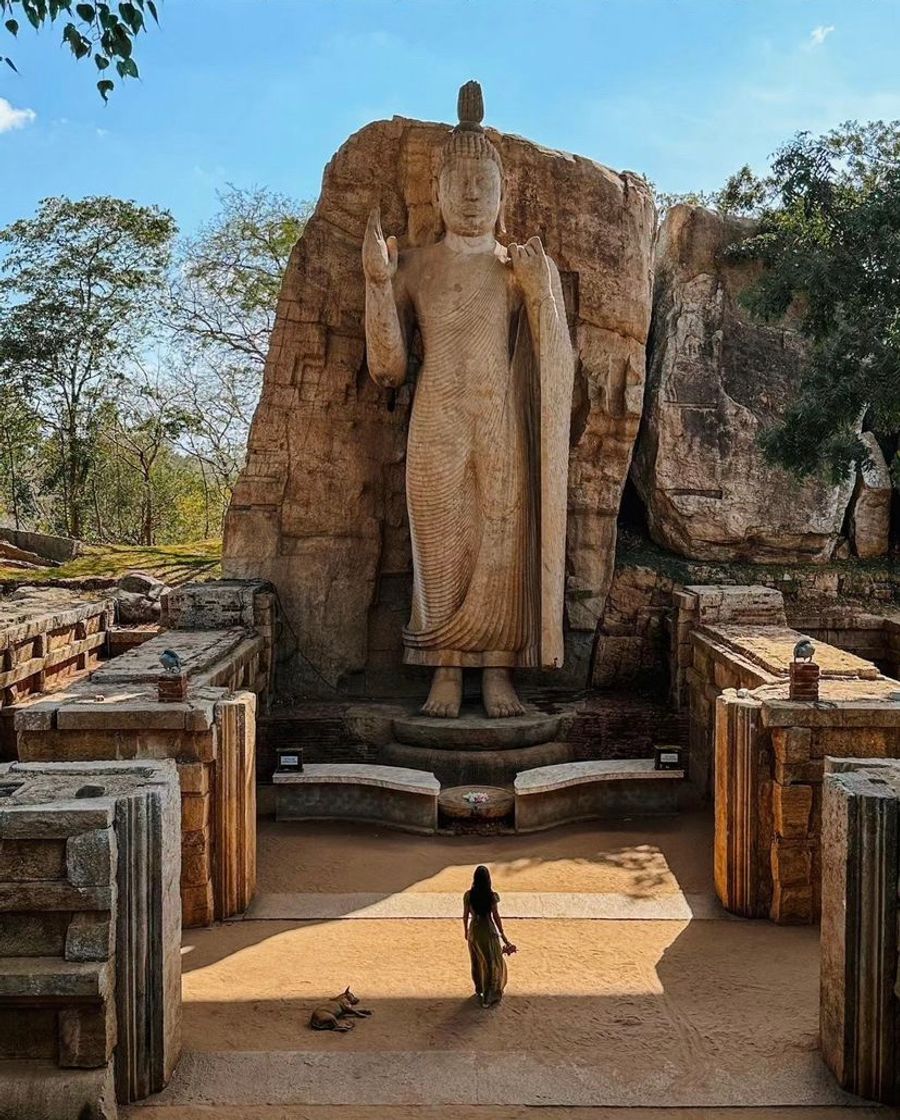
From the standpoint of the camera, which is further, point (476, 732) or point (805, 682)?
point (476, 732)

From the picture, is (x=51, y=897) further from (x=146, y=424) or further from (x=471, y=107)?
(x=146, y=424)

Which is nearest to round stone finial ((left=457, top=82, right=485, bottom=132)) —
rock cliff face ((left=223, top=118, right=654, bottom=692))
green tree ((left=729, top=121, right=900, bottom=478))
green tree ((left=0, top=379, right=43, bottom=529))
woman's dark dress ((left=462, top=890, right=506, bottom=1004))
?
rock cliff face ((left=223, top=118, right=654, bottom=692))

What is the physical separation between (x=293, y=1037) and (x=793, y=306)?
8.77 m

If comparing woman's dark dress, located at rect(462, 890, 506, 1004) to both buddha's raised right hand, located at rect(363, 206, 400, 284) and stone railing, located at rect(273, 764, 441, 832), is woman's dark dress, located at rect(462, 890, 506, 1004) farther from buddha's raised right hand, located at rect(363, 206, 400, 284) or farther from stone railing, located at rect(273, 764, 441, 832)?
buddha's raised right hand, located at rect(363, 206, 400, 284)

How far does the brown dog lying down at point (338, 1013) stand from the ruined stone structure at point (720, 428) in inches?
261

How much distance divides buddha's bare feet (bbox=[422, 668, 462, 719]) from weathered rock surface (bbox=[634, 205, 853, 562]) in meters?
3.02

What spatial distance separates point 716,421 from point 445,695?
4142mm

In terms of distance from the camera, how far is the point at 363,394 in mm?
9336

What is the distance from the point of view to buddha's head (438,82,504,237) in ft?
26.7

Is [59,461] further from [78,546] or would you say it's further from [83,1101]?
[83,1101]

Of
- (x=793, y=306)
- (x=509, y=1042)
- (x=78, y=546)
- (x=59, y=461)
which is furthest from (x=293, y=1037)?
(x=59, y=461)

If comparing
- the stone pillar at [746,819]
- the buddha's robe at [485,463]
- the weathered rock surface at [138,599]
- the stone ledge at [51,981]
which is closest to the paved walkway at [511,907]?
the stone pillar at [746,819]

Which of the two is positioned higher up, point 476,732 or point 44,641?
point 44,641

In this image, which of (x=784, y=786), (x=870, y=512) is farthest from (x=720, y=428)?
(x=784, y=786)
